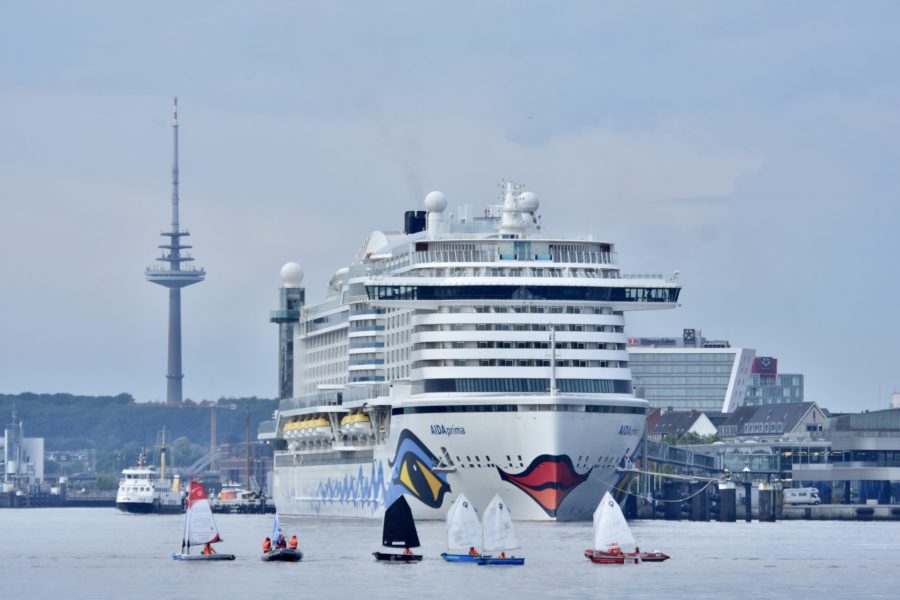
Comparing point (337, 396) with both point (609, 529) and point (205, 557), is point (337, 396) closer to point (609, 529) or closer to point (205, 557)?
point (205, 557)

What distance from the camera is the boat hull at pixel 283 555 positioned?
119062 mm

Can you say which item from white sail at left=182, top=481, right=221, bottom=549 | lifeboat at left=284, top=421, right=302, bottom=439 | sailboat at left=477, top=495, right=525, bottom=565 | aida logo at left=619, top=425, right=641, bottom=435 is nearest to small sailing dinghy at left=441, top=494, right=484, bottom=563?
sailboat at left=477, top=495, right=525, bottom=565

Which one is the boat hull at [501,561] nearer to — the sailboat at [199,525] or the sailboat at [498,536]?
the sailboat at [498,536]

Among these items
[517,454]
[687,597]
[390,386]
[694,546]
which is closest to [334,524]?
[390,386]

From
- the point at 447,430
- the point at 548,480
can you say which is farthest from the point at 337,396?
the point at 548,480

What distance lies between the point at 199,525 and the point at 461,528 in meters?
14.9

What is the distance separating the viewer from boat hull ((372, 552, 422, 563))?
116 m

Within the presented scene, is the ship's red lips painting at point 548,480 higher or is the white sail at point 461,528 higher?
the ship's red lips painting at point 548,480

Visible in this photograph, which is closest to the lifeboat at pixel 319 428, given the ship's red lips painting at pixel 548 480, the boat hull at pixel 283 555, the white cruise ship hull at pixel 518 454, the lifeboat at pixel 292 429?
the lifeboat at pixel 292 429

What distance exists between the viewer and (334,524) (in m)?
161

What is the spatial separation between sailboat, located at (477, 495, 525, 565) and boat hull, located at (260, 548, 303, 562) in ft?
33.7

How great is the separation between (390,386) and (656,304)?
18705mm

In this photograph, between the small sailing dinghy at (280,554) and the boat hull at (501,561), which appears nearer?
the boat hull at (501,561)

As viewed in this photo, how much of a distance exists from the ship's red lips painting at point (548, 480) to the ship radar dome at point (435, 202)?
114 feet
